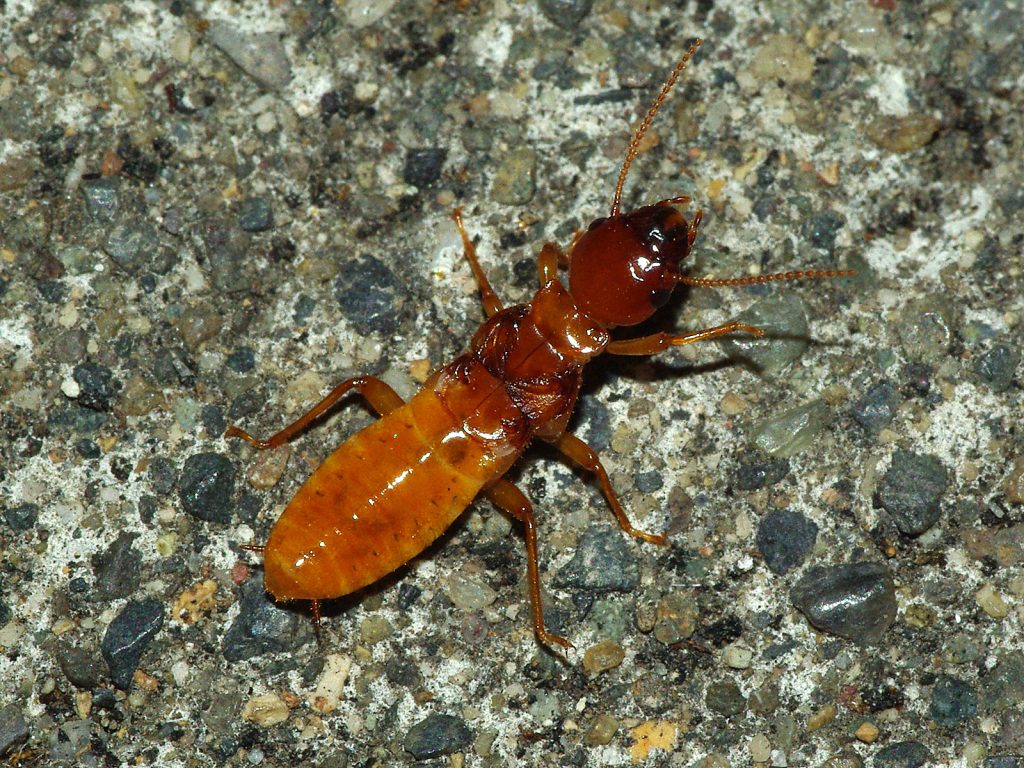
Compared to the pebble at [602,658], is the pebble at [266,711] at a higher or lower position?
higher

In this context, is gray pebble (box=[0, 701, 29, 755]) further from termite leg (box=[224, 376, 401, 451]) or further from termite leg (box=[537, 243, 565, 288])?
termite leg (box=[537, 243, 565, 288])

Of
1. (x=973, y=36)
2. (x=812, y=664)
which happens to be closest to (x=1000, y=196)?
(x=973, y=36)

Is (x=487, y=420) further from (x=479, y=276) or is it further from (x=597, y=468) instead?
(x=479, y=276)

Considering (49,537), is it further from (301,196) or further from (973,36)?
(973,36)

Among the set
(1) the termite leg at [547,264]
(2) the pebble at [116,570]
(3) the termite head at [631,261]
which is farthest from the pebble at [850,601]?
(2) the pebble at [116,570]

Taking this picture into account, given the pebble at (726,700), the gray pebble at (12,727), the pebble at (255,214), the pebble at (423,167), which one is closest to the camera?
the gray pebble at (12,727)

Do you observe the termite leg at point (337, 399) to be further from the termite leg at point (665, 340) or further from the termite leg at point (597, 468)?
the termite leg at point (665, 340)
